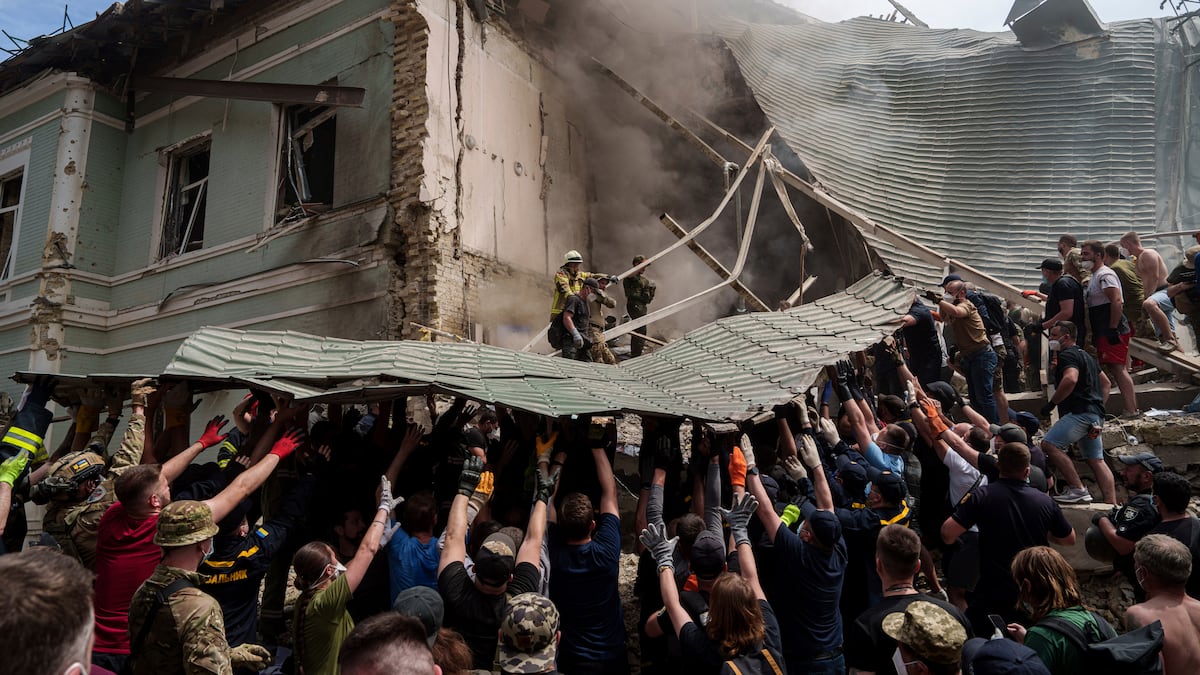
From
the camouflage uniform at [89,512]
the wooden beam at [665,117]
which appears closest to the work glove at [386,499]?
the camouflage uniform at [89,512]

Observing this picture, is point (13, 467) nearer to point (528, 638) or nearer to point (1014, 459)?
point (528, 638)

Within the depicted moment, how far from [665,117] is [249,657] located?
414 inches

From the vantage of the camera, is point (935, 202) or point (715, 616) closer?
point (715, 616)

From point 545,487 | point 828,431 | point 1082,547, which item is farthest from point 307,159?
point 1082,547

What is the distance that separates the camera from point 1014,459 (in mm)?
3771

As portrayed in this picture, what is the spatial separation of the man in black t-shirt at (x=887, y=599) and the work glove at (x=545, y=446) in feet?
5.58

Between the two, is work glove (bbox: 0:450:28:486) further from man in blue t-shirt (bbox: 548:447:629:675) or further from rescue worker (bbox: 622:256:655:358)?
rescue worker (bbox: 622:256:655:358)

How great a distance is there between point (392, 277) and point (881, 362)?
610 cm

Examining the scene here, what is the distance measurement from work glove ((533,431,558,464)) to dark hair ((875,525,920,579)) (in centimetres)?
171

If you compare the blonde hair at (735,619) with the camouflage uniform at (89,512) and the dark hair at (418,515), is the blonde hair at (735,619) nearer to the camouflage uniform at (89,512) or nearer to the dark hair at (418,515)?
the dark hair at (418,515)

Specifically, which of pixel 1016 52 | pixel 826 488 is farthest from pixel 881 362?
pixel 1016 52

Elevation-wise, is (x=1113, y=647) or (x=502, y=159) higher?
(x=502, y=159)

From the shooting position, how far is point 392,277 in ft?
30.5

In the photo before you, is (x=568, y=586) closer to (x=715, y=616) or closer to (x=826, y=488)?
(x=715, y=616)
